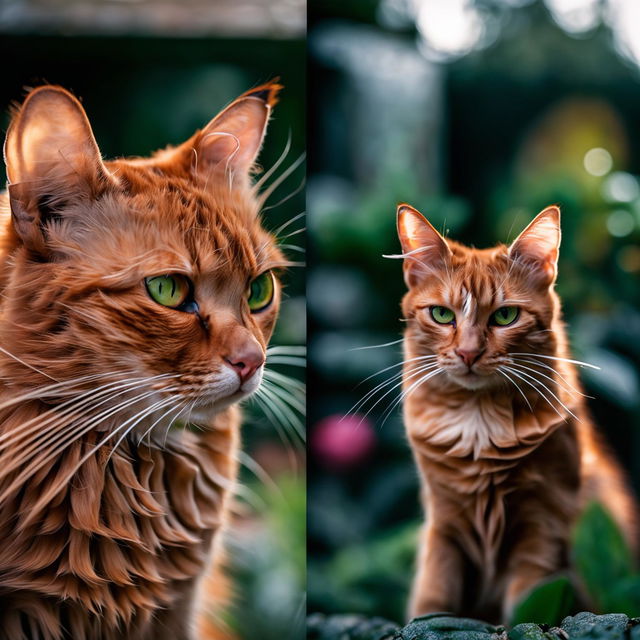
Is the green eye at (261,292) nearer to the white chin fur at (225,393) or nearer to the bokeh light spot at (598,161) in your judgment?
the white chin fur at (225,393)

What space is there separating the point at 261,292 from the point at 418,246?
32cm

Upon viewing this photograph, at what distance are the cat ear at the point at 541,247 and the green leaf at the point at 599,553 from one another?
18.0 inches

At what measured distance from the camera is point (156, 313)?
1.19m

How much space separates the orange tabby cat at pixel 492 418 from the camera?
1.36 meters

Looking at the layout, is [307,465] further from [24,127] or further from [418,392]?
[24,127]

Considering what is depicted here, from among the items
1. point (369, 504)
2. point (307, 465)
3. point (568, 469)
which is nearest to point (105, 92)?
point (307, 465)

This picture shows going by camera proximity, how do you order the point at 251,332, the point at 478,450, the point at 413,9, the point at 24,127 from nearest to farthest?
the point at 24,127 → the point at 251,332 → the point at 478,450 → the point at 413,9

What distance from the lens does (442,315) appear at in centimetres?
138

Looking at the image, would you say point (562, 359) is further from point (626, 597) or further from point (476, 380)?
point (626, 597)

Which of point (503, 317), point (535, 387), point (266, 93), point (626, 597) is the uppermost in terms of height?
point (266, 93)

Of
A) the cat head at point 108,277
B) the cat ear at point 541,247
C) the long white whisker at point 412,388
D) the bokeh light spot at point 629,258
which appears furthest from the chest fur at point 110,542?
the bokeh light spot at point 629,258

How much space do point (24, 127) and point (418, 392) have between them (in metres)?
0.83

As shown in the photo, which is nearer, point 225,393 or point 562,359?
point 225,393

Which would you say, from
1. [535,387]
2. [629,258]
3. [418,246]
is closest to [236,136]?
[418,246]
